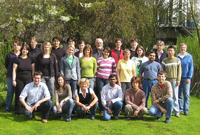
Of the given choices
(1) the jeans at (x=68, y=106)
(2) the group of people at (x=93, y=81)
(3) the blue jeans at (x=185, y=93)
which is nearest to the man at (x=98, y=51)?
(2) the group of people at (x=93, y=81)

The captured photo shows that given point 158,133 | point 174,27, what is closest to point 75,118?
point 158,133

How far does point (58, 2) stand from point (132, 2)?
358cm

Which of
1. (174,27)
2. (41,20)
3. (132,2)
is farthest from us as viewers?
(174,27)

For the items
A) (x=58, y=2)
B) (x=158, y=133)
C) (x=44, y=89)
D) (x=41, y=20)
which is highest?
(x=58, y=2)

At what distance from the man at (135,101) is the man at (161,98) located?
0.77 feet

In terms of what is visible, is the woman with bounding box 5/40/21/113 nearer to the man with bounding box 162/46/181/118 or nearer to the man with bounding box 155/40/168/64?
the man with bounding box 155/40/168/64

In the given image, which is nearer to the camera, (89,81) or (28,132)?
(28,132)

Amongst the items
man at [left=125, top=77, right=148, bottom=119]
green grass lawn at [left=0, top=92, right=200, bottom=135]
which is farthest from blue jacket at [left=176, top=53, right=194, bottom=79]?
man at [left=125, top=77, right=148, bottom=119]

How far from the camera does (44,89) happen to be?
6.36 m

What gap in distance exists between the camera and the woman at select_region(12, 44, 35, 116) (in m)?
6.69

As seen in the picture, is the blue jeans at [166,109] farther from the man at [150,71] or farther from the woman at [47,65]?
the woman at [47,65]

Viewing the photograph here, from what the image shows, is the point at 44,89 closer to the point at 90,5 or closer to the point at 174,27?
the point at 90,5

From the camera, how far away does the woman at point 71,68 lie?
6.71 metres

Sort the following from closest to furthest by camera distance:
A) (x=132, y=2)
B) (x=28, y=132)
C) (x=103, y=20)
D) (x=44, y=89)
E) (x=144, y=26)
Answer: (x=28, y=132), (x=44, y=89), (x=103, y=20), (x=132, y=2), (x=144, y=26)
